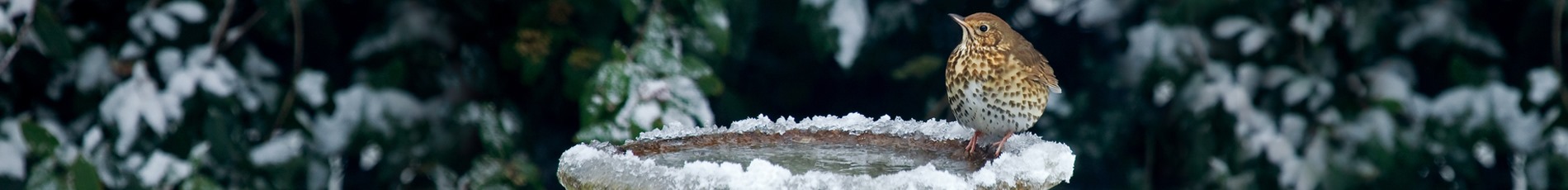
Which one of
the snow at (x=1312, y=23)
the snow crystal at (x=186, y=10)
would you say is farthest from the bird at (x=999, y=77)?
the snow crystal at (x=186, y=10)

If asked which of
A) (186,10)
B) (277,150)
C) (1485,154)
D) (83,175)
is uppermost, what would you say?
(1485,154)

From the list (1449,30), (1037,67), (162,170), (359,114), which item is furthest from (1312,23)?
(162,170)

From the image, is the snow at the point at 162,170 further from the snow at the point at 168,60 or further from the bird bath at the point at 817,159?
the bird bath at the point at 817,159

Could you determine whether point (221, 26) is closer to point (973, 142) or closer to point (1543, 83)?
point (973, 142)

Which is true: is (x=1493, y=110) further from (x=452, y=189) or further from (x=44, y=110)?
(x=44, y=110)

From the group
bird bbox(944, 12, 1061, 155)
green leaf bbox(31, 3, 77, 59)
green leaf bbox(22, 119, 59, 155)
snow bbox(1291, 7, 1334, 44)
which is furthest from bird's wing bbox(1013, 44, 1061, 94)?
green leaf bbox(22, 119, 59, 155)

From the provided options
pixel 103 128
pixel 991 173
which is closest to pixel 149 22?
pixel 103 128
